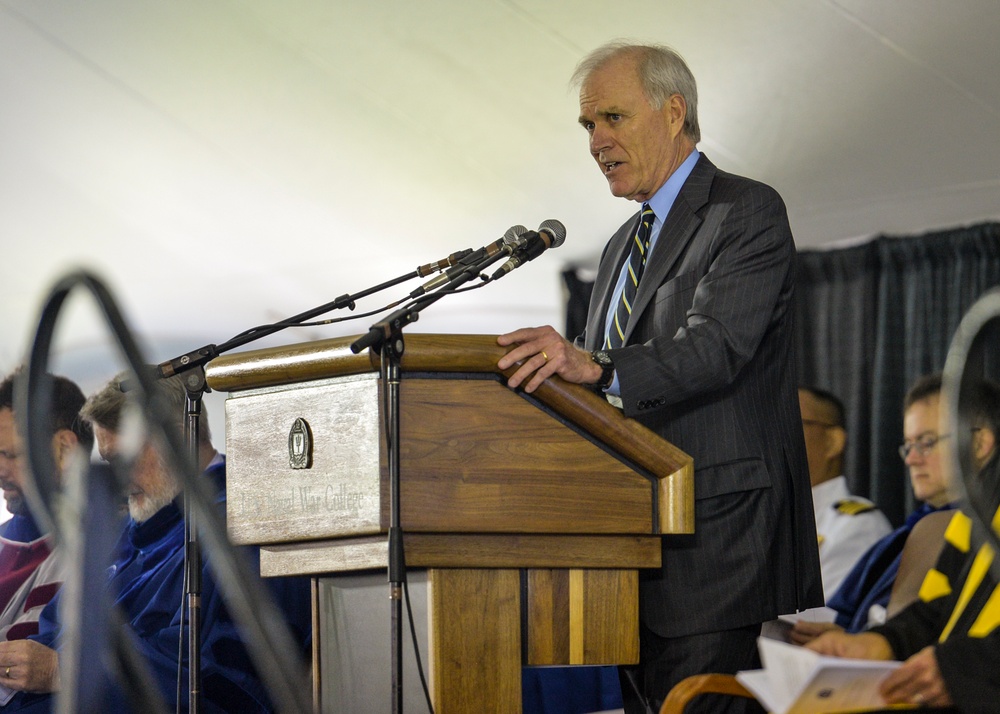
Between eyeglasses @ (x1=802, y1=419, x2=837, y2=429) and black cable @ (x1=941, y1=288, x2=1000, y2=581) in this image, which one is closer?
black cable @ (x1=941, y1=288, x2=1000, y2=581)

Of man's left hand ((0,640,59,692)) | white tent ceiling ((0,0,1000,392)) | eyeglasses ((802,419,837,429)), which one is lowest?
man's left hand ((0,640,59,692))

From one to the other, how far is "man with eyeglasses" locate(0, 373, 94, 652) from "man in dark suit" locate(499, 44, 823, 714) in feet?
7.54

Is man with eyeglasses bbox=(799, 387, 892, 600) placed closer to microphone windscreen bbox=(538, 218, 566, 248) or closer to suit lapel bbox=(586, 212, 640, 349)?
suit lapel bbox=(586, 212, 640, 349)

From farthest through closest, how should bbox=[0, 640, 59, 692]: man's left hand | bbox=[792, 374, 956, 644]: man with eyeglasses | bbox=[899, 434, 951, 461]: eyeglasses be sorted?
bbox=[899, 434, 951, 461]: eyeglasses < bbox=[792, 374, 956, 644]: man with eyeglasses < bbox=[0, 640, 59, 692]: man's left hand

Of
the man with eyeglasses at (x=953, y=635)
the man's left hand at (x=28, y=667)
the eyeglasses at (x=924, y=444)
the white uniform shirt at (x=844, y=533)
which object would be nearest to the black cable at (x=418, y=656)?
the man with eyeglasses at (x=953, y=635)

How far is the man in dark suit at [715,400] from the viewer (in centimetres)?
189

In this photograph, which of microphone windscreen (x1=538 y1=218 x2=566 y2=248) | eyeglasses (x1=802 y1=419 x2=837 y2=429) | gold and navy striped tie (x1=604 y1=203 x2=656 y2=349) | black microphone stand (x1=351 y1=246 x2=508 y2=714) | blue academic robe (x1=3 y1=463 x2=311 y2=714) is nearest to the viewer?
black microphone stand (x1=351 y1=246 x2=508 y2=714)

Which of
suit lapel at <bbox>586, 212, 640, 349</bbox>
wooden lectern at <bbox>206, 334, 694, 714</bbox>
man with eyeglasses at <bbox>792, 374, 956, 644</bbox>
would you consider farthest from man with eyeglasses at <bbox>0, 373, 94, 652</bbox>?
man with eyeglasses at <bbox>792, 374, 956, 644</bbox>

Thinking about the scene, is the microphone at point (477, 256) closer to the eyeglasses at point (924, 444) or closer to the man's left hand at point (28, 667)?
the man's left hand at point (28, 667)

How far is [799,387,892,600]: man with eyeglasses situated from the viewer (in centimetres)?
455

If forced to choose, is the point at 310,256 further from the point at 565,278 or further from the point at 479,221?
the point at 565,278

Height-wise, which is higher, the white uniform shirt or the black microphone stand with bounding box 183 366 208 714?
the black microphone stand with bounding box 183 366 208 714

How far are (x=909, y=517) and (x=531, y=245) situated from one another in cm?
285

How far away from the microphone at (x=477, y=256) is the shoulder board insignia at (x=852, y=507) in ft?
10.5
